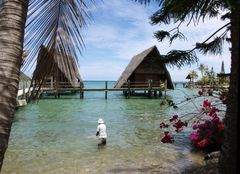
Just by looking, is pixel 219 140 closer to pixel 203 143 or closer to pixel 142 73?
pixel 203 143

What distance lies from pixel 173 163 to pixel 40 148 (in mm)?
3722

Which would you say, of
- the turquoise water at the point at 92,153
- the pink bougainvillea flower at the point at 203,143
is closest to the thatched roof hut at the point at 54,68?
the turquoise water at the point at 92,153

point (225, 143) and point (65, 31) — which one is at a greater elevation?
point (65, 31)

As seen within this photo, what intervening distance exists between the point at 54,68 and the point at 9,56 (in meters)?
0.31

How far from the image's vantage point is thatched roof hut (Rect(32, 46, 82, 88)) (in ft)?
5.89

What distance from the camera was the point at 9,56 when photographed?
5.34 feet

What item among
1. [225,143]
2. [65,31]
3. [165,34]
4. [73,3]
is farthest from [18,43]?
[165,34]

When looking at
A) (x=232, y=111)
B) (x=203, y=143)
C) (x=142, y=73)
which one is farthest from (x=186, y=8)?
(x=142, y=73)

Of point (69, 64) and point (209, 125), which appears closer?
point (69, 64)

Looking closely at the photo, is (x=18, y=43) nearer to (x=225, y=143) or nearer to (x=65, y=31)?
(x=65, y=31)

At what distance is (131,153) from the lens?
25.8 ft

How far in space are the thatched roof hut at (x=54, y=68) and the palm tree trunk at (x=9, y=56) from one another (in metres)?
0.18

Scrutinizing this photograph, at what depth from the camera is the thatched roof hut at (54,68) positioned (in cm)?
180

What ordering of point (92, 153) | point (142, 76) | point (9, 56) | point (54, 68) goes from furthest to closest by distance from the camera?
1. point (142, 76)
2. point (92, 153)
3. point (54, 68)
4. point (9, 56)
